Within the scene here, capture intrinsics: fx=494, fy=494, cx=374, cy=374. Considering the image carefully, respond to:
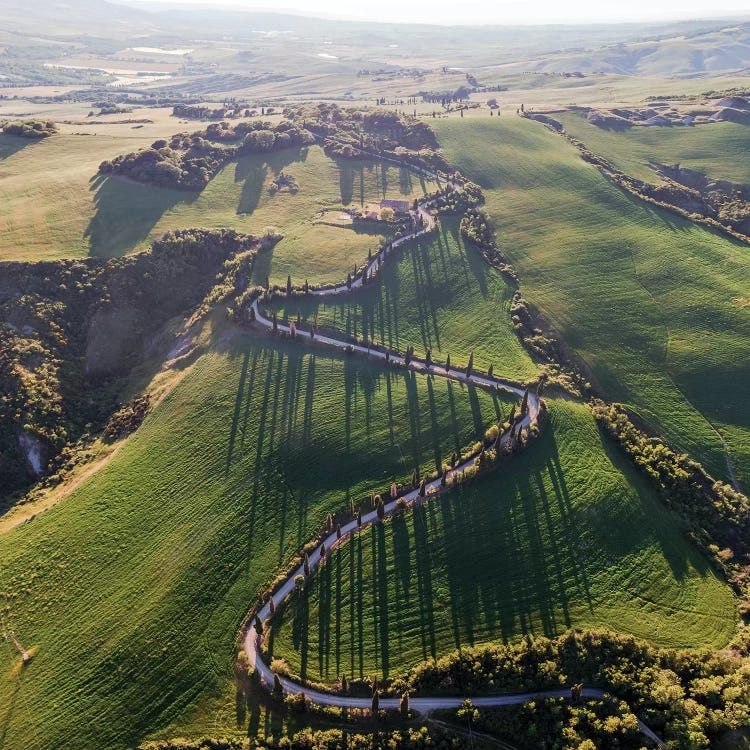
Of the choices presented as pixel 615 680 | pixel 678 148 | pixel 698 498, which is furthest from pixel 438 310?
pixel 678 148

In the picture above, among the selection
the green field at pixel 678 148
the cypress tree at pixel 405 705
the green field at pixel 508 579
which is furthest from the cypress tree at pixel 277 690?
the green field at pixel 678 148

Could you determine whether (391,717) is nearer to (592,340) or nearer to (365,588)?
(365,588)

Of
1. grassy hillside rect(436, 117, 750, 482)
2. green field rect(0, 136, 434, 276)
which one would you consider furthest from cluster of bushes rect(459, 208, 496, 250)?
green field rect(0, 136, 434, 276)

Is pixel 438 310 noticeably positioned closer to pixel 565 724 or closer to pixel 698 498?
pixel 698 498

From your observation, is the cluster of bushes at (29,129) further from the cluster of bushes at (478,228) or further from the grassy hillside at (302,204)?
the cluster of bushes at (478,228)

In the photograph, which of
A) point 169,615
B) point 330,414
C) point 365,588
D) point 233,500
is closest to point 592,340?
point 330,414

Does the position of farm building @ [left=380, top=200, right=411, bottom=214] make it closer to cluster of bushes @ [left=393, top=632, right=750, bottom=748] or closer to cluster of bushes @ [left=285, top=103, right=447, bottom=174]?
cluster of bushes @ [left=285, top=103, right=447, bottom=174]
